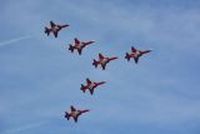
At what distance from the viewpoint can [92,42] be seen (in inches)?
7756

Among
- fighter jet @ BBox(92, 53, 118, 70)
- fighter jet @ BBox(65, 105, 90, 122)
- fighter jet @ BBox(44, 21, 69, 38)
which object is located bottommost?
fighter jet @ BBox(65, 105, 90, 122)

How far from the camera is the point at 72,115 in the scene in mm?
194500

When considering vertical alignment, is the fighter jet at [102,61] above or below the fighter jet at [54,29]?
below

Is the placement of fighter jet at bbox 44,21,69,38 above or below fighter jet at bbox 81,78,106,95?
above

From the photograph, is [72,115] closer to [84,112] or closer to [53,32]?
[84,112]

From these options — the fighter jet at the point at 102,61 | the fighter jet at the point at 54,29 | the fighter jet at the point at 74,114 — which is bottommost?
the fighter jet at the point at 74,114

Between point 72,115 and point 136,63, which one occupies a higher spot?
point 136,63

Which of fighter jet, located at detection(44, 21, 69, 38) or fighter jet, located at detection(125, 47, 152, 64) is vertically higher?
fighter jet, located at detection(44, 21, 69, 38)

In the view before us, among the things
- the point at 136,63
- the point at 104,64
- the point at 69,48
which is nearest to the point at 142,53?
the point at 136,63

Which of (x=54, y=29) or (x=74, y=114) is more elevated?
(x=54, y=29)

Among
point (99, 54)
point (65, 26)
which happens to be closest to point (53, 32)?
point (65, 26)

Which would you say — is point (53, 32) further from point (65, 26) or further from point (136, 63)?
point (136, 63)

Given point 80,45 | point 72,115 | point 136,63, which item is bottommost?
point 72,115

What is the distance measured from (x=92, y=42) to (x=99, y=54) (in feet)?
21.5
